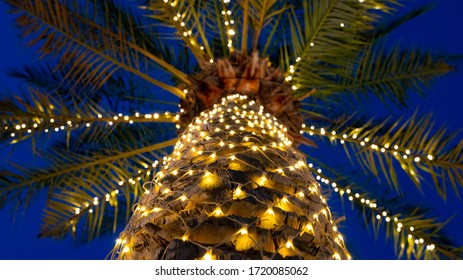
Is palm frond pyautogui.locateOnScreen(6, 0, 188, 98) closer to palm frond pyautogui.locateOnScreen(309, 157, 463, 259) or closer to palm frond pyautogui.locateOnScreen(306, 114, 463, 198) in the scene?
palm frond pyautogui.locateOnScreen(306, 114, 463, 198)

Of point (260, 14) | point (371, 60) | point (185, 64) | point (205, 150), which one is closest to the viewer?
point (205, 150)

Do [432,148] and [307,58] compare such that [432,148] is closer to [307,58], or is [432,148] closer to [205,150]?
[307,58]

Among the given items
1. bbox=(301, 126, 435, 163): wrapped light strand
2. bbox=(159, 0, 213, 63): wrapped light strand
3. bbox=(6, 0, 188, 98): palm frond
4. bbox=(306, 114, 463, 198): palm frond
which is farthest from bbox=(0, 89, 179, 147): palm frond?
bbox=(306, 114, 463, 198): palm frond

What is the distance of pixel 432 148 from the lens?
4535 millimetres

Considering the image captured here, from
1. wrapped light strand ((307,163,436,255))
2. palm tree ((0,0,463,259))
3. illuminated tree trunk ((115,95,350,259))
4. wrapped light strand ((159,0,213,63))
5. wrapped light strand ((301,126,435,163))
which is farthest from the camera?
wrapped light strand ((307,163,436,255))

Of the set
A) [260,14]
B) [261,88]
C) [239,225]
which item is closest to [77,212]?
[261,88]

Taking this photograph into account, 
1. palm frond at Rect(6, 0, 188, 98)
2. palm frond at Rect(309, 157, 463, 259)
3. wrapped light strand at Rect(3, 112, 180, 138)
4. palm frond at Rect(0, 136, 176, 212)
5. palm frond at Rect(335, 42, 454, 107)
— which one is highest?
palm frond at Rect(6, 0, 188, 98)

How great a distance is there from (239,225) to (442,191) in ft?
9.23

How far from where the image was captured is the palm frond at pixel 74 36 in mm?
4789

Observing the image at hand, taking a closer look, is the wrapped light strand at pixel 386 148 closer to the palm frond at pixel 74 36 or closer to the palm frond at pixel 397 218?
the palm frond at pixel 397 218

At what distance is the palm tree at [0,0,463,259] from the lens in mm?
2206

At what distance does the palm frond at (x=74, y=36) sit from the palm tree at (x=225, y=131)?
1 cm

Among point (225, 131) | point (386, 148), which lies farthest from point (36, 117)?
point (386, 148)

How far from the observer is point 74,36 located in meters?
4.91
